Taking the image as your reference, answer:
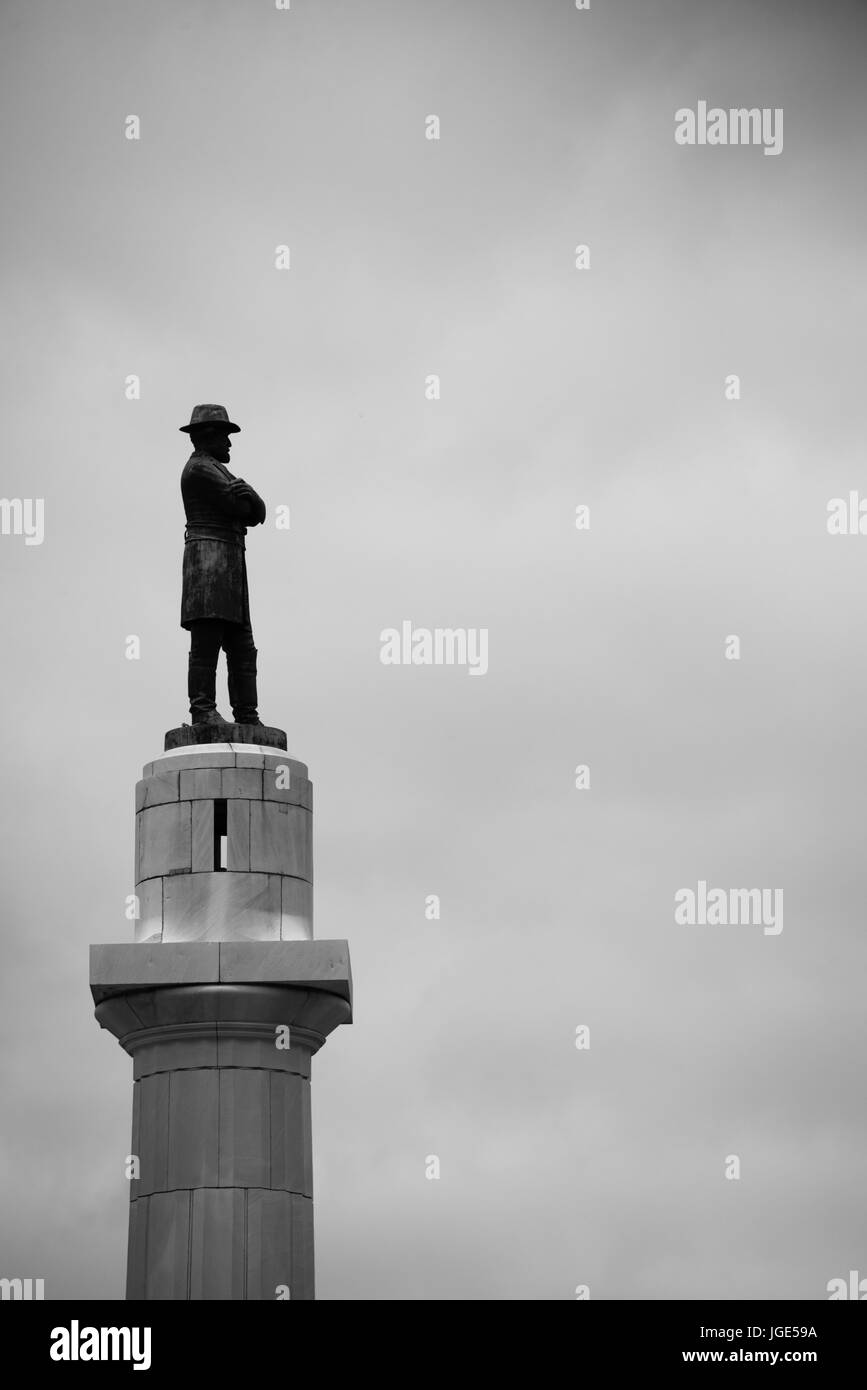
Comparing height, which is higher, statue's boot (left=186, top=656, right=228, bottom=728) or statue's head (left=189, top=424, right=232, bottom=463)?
statue's head (left=189, top=424, right=232, bottom=463)

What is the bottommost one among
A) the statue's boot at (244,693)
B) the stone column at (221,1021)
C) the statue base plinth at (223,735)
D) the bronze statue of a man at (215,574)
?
the stone column at (221,1021)

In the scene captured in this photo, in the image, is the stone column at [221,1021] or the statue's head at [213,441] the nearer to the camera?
the stone column at [221,1021]

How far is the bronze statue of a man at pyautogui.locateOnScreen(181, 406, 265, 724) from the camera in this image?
121 feet

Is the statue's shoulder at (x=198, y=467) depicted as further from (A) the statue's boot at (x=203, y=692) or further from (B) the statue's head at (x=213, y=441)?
(A) the statue's boot at (x=203, y=692)

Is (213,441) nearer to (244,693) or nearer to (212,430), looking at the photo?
(212,430)

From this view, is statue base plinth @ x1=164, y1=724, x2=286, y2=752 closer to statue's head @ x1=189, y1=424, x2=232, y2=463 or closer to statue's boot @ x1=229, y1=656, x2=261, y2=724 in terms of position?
statue's boot @ x1=229, y1=656, x2=261, y2=724

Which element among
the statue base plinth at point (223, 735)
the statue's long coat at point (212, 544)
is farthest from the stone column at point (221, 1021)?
the statue's long coat at point (212, 544)

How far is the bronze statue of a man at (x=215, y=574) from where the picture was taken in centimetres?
3681

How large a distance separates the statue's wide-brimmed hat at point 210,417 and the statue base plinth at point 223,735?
4521mm

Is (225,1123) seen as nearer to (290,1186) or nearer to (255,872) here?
(290,1186)

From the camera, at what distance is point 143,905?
117ft

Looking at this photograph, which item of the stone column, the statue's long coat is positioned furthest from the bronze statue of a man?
the stone column

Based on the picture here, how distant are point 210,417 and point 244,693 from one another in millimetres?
4142

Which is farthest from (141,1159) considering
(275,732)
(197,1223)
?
(275,732)
